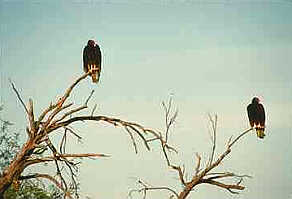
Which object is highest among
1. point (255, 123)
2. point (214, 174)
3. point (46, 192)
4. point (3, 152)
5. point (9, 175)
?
point (3, 152)

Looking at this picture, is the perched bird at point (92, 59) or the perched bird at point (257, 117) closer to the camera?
the perched bird at point (92, 59)

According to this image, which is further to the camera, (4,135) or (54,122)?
(4,135)

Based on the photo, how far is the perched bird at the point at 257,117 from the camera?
2.43m

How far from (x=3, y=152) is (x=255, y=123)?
254cm

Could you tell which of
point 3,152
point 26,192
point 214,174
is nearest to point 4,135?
point 3,152

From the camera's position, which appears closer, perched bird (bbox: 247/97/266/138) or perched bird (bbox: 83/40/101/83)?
perched bird (bbox: 83/40/101/83)

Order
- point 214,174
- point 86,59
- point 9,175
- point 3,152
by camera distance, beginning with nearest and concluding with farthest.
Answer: point 9,175, point 214,174, point 86,59, point 3,152

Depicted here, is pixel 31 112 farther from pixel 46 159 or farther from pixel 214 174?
pixel 214 174

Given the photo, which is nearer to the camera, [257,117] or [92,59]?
[92,59]

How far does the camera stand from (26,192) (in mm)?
3336

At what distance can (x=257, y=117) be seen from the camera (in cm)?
247

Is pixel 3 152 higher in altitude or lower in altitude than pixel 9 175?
higher

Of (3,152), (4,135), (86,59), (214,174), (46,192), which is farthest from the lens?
(3,152)

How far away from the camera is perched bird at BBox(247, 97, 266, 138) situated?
2428 millimetres
